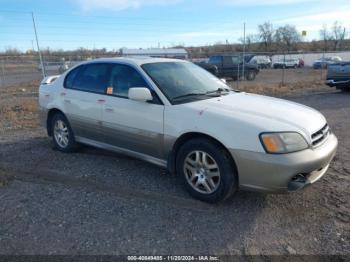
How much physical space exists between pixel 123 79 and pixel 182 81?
0.83 metres

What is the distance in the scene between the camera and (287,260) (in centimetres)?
288

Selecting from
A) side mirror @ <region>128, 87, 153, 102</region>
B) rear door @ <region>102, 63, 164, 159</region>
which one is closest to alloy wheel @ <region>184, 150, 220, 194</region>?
rear door @ <region>102, 63, 164, 159</region>

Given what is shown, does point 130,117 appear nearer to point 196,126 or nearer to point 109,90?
point 109,90

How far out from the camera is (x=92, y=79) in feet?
17.1

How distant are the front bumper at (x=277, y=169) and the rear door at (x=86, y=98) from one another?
2.32 m

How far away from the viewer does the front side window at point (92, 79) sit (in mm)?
5012

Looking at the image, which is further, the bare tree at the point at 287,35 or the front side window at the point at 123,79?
the bare tree at the point at 287,35

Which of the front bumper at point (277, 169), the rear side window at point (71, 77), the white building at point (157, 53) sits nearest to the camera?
the front bumper at point (277, 169)

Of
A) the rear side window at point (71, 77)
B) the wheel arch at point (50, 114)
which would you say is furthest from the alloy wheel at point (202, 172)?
the wheel arch at point (50, 114)

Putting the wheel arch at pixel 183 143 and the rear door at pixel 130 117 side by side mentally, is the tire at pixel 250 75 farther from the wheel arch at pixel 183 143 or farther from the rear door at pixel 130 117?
the wheel arch at pixel 183 143

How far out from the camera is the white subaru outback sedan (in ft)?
11.3

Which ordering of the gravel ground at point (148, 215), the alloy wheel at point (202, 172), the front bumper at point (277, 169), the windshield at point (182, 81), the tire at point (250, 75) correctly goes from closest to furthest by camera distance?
the gravel ground at point (148, 215) < the front bumper at point (277, 169) < the alloy wheel at point (202, 172) < the windshield at point (182, 81) < the tire at point (250, 75)

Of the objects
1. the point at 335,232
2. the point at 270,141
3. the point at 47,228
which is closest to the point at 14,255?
the point at 47,228

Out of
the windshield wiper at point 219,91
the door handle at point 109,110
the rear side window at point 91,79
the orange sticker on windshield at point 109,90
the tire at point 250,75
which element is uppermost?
the rear side window at point 91,79
